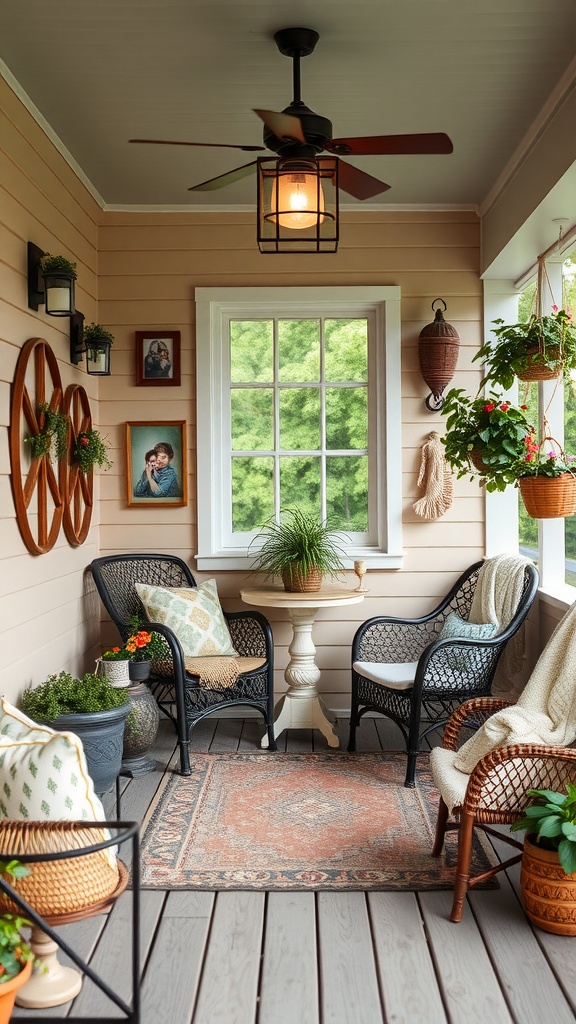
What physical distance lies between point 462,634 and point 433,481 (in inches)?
40.1

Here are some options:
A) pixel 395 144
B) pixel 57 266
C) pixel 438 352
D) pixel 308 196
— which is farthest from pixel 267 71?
pixel 438 352

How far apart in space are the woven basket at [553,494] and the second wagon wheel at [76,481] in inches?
85.6

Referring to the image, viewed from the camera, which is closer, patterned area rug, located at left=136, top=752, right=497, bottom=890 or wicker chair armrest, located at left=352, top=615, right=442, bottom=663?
patterned area rug, located at left=136, top=752, right=497, bottom=890

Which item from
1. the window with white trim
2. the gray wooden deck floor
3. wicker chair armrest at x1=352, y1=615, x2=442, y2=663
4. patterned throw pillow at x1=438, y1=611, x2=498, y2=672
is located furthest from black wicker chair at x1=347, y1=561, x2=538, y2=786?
the gray wooden deck floor

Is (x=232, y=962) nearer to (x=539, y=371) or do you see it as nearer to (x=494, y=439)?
(x=494, y=439)

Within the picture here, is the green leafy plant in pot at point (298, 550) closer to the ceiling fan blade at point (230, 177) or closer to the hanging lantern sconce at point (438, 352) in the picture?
the hanging lantern sconce at point (438, 352)

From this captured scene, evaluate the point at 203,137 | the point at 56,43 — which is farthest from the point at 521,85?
the point at 56,43

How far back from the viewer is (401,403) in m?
5.14

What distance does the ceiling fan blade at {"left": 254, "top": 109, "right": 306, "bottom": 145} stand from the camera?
100 inches

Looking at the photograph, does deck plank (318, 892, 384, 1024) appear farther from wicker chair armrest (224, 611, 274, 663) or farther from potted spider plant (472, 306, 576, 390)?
potted spider plant (472, 306, 576, 390)

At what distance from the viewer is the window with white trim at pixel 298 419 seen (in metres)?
5.22

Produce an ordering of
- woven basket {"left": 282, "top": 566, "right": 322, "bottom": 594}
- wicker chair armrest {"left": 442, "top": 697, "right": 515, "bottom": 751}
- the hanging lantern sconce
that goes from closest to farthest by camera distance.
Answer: wicker chair armrest {"left": 442, "top": 697, "right": 515, "bottom": 751} < woven basket {"left": 282, "top": 566, "right": 322, "bottom": 594} < the hanging lantern sconce

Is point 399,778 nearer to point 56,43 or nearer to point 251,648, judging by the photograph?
point 251,648

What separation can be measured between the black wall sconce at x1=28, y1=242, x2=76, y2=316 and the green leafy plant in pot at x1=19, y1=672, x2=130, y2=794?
155 centimetres
